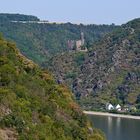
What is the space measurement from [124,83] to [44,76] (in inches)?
4217

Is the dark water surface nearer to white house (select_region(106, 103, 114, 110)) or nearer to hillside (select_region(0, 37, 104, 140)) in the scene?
white house (select_region(106, 103, 114, 110))

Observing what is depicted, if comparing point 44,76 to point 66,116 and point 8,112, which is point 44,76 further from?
point 8,112

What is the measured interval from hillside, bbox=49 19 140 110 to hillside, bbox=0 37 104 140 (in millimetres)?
95264

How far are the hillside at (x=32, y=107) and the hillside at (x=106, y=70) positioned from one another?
313ft

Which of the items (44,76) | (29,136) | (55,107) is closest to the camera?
(29,136)

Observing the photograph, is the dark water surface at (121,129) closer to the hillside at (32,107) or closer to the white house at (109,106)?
the white house at (109,106)

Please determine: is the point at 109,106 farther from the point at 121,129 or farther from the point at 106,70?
the point at 121,129

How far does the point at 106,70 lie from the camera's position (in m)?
145

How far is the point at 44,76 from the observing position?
3172 cm

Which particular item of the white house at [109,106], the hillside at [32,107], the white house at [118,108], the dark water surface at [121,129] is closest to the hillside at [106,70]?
the white house at [109,106]

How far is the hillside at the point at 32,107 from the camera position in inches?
840

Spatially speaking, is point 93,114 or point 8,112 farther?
point 93,114

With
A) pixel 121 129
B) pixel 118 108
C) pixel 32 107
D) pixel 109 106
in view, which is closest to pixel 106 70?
pixel 109 106

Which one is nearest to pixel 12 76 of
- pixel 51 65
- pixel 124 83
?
pixel 124 83
